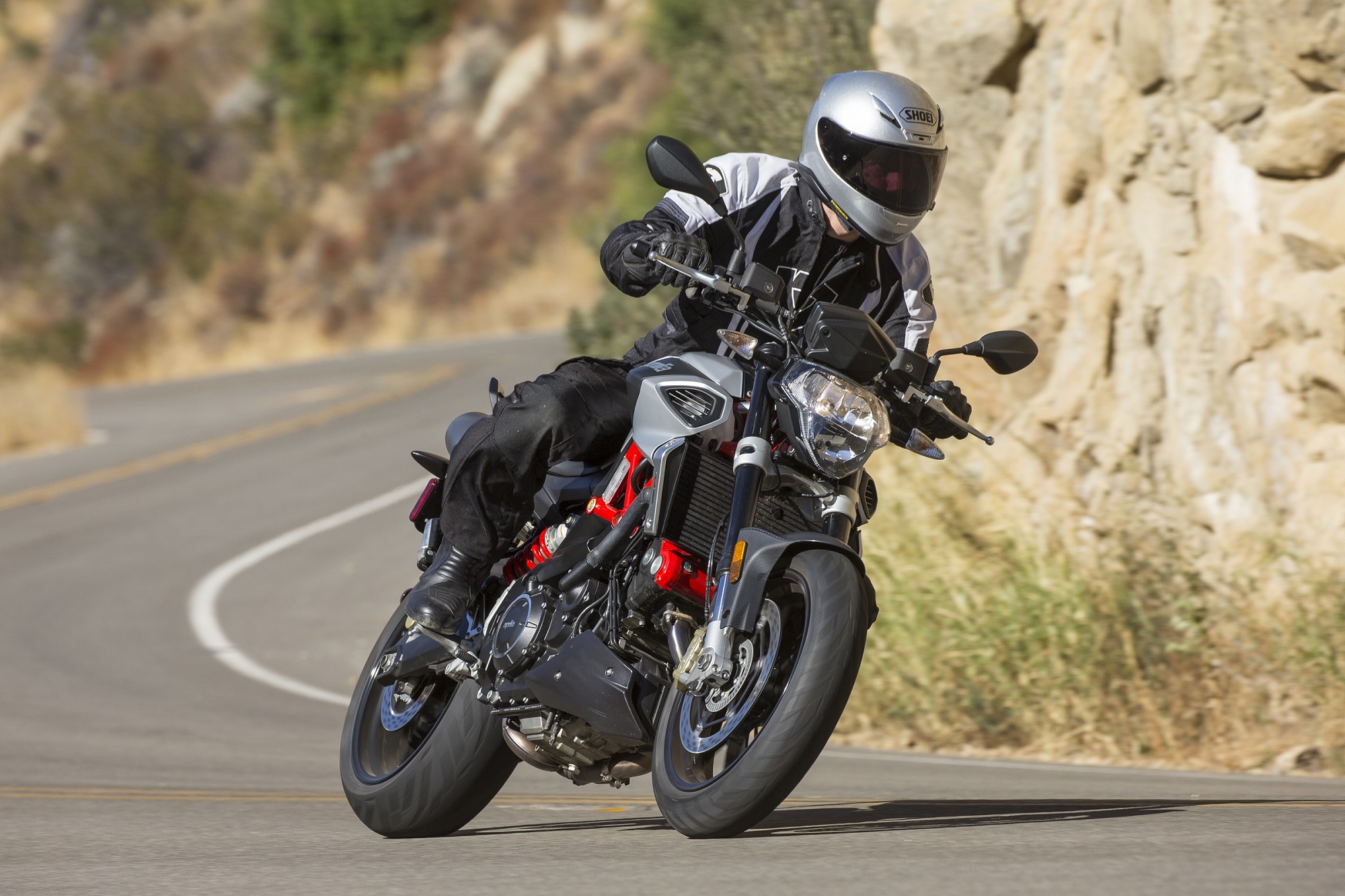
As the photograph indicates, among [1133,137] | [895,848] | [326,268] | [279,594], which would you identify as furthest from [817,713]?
[326,268]

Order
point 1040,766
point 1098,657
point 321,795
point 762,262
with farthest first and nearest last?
point 1098,657, point 1040,766, point 321,795, point 762,262

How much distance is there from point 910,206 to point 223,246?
45533 millimetres

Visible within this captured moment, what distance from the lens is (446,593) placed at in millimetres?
5730

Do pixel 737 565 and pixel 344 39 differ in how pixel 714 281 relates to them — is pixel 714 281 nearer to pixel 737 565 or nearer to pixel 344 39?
pixel 737 565

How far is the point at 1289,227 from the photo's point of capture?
9.96m

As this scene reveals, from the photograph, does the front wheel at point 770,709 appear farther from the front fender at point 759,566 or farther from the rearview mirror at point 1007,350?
the rearview mirror at point 1007,350

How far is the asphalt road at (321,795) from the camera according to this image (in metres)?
4.34

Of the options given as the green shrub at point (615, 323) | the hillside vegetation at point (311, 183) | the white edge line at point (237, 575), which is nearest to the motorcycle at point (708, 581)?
the white edge line at point (237, 575)

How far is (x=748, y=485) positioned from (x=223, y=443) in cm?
2033

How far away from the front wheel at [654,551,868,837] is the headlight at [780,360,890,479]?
0.27 m

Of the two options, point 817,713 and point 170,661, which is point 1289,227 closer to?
point 817,713

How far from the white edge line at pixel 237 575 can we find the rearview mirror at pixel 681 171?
24.8ft

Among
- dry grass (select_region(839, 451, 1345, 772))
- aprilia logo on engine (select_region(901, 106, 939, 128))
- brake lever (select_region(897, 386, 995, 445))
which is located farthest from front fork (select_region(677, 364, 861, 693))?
dry grass (select_region(839, 451, 1345, 772))

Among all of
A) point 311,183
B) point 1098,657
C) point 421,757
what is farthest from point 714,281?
point 311,183
